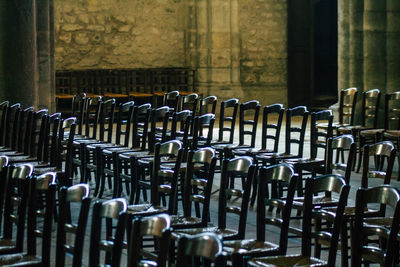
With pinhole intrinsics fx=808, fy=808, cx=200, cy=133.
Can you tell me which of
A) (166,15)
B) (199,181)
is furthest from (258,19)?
(199,181)

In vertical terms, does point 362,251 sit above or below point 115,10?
below

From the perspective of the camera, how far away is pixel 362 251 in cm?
418

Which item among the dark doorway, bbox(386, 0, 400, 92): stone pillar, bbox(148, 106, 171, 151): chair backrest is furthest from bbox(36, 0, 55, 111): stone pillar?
the dark doorway

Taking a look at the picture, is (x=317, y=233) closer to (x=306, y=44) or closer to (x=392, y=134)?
(x=392, y=134)

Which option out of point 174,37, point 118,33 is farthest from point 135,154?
point 174,37

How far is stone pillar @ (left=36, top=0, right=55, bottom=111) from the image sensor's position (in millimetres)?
10695

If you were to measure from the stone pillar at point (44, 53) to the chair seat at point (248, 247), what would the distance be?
21.6ft

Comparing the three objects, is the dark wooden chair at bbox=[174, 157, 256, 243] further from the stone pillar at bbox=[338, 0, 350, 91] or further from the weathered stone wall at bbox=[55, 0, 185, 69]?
the weathered stone wall at bbox=[55, 0, 185, 69]

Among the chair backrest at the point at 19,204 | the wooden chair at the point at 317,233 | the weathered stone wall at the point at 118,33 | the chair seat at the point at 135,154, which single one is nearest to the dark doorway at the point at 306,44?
the weathered stone wall at the point at 118,33

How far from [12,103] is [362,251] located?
19.4ft

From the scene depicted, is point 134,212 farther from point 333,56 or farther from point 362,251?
point 333,56

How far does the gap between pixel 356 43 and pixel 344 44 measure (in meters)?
0.35

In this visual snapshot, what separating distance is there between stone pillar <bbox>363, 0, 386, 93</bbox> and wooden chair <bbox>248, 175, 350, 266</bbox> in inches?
251

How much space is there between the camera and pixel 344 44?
37.3 feet
